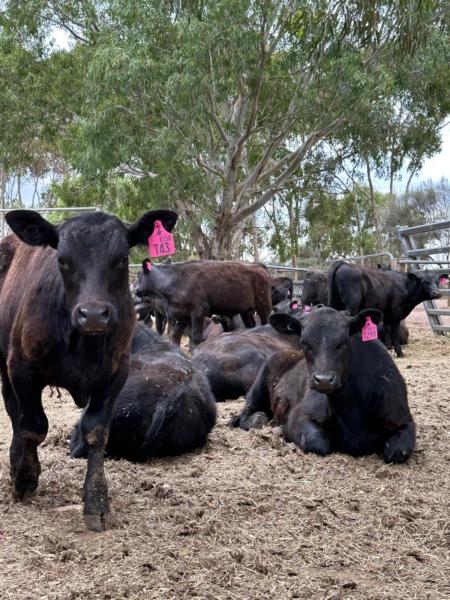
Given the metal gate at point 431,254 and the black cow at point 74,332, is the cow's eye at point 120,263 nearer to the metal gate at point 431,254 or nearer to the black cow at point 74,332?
the black cow at point 74,332

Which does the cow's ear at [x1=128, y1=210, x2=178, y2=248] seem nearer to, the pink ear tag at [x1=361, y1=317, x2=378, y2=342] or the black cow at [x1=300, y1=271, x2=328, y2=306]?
the pink ear tag at [x1=361, y1=317, x2=378, y2=342]

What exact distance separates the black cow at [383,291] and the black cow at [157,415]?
7.63m

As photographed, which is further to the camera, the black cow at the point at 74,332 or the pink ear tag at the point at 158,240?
the pink ear tag at the point at 158,240

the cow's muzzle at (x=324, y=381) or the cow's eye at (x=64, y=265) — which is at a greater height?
the cow's eye at (x=64, y=265)

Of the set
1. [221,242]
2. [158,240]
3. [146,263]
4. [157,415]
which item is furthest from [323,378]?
[221,242]

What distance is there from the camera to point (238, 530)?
13.4 ft

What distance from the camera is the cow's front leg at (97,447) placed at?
13.2ft

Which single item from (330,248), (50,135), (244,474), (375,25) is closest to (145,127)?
(50,135)

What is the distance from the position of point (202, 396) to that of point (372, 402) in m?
1.35

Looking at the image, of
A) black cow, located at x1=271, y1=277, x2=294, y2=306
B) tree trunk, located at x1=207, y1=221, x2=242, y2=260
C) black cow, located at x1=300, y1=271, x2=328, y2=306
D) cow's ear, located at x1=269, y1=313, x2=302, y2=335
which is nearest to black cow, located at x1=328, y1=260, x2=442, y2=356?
black cow, located at x1=300, y1=271, x2=328, y2=306

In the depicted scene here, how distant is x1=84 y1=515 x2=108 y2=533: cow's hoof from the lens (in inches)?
157

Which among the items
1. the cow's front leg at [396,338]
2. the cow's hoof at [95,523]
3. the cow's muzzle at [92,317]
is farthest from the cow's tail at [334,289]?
the cow's muzzle at [92,317]

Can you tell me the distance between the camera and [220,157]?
27.4 metres

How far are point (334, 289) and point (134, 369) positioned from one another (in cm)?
813
